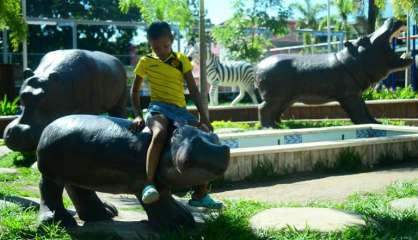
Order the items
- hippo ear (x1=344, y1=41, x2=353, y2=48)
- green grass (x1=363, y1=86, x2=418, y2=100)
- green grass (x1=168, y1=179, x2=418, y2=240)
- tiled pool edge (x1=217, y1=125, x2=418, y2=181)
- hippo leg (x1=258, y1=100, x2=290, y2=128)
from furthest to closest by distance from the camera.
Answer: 1. green grass (x1=363, y1=86, x2=418, y2=100)
2. hippo leg (x1=258, y1=100, x2=290, y2=128)
3. hippo ear (x1=344, y1=41, x2=353, y2=48)
4. tiled pool edge (x1=217, y1=125, x2=418, y2=181)
5. green grass (x1=168, y1=179, x2=418, y2=240)

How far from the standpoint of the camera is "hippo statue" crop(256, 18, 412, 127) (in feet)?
34.4

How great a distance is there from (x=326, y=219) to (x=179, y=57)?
1.62 m

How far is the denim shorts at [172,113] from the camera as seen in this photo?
3.97 m

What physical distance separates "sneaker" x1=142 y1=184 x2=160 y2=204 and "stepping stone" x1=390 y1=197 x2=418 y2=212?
2.29 m

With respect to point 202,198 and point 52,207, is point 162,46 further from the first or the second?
point 52,207

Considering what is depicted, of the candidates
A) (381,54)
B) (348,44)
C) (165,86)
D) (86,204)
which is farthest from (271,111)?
(165,86)

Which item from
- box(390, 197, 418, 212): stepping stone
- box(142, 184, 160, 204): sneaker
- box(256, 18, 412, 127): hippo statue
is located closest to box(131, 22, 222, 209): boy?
box(142, 184, 160, 204): sneaker

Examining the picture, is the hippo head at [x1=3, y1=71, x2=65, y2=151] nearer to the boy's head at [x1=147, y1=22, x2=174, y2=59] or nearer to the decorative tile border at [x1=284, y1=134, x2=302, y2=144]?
the boy's head at [x1=147, y1=22, x2=174, y2=59]

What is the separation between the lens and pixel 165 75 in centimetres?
410

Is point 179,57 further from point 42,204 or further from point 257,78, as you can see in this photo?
point 257,78

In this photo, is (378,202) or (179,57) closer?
(179,57)

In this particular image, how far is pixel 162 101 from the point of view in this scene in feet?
13.5

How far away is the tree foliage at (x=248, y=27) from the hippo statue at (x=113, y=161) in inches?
722

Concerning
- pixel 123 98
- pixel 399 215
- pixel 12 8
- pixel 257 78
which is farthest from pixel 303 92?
pixel 399 215
